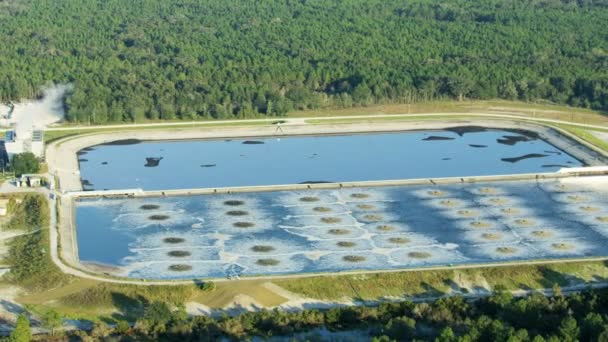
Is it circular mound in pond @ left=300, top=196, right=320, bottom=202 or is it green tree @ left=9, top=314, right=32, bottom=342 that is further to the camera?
circular mound in pond @ left=300, top=196, right=320, bottom=202

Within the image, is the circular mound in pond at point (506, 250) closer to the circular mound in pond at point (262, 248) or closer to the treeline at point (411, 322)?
the treeline at point (411, 322)

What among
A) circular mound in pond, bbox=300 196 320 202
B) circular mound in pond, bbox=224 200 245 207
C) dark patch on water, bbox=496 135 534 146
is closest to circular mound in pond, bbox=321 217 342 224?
circular mound in pond, bbox=300 196 320 202

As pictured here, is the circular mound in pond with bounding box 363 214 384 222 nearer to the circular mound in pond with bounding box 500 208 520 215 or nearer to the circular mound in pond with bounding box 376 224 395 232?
the circular mound in pond with bounding box 376 224 395 232

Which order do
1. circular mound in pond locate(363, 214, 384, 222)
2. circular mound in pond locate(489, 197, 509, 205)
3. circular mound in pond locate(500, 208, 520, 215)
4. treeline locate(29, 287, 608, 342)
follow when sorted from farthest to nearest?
circular mound in pond locate(489, 197, 509, 205), circular mound in pond locate(500, 208, 520, 215), circular mound in pond locate(363, 214, 384, 222), treeline locate(29, 287, 608, 342)

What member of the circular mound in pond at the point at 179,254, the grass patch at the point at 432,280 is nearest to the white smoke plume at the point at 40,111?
the circular mound in pond at the point at 179,254

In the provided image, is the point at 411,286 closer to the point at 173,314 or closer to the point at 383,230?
the point at 383,230
